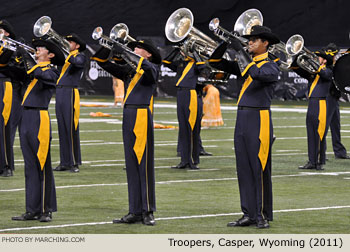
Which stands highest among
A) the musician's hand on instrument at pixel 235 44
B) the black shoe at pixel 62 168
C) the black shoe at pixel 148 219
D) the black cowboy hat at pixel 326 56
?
the musician's hand on instrument at pixel 235 44

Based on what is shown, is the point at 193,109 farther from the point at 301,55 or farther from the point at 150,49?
the point at 150,49

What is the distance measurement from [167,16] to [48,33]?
84.7ft

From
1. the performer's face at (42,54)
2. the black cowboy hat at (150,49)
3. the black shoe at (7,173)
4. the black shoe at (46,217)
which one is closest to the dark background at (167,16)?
the black shoe at (7,173)

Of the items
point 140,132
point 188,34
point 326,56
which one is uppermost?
point 188,34

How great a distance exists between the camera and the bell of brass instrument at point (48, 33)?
49.7ft

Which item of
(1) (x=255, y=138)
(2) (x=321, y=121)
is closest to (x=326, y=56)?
(2) (x=321, y=121)

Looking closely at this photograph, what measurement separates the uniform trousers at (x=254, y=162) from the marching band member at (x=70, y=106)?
519cm

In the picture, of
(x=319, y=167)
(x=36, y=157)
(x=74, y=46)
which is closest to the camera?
(x=36, y=157)

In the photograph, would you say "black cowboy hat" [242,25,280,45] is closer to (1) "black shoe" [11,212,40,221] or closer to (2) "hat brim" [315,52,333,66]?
(1) "black shoe" [11,212,40,221]

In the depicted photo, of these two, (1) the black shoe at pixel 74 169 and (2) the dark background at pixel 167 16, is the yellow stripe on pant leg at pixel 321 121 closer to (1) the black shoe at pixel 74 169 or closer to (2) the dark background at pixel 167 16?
(1) the black shoe at pixel 74 169

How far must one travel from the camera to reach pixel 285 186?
12.9 meters

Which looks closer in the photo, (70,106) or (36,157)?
(36,157)

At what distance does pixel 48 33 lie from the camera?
50.5 feet
